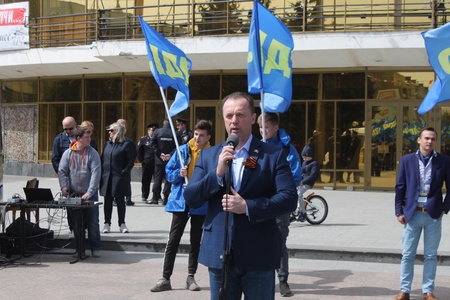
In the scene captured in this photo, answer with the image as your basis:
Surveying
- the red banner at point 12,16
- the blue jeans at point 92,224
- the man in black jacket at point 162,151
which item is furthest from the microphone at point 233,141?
the red banner at point 12,16

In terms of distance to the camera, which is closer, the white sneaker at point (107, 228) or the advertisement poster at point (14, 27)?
the white sneaker at point (107, 228)

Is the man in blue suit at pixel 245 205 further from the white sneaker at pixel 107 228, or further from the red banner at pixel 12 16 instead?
the red banner at pixel 12 16

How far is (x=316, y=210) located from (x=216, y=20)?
1077 centimetres

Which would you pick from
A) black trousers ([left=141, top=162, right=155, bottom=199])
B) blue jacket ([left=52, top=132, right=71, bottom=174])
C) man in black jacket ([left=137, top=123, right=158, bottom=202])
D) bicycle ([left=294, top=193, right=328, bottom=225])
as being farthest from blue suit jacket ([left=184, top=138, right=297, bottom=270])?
black trousers ([left=141, top=162, right=155, bottom=199])

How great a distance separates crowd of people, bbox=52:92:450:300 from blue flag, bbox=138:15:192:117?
1.12 m

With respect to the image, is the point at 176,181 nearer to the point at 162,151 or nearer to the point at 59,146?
the point at 59,146

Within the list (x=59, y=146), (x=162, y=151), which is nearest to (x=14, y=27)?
(x=162, y=151)

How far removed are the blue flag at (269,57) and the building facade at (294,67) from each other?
38.7 ft

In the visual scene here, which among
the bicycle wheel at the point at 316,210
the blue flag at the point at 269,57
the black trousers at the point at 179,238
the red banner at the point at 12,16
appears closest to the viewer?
the blue flag at the point at 269,57

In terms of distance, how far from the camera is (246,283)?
4.56 meters

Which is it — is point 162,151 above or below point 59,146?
below

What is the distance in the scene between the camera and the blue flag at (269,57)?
298 inches

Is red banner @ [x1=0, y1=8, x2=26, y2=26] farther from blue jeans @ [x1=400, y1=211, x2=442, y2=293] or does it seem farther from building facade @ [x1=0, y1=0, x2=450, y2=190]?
blue jeans @ [x1=400, y1=211, x2=442, y2=293]

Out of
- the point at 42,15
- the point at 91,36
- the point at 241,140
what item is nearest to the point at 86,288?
the point at 241,140
